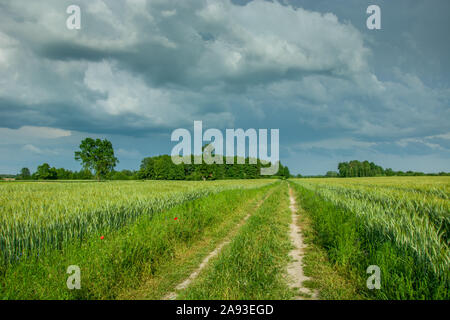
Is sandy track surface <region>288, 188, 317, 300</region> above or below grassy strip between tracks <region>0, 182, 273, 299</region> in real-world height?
below

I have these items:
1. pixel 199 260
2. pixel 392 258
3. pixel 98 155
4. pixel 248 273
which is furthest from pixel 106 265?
pixel 98 155

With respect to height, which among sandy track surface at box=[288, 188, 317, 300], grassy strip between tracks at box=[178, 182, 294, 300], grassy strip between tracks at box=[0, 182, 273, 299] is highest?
grassy strip between tracks at box=[0, 182, 273, 299]

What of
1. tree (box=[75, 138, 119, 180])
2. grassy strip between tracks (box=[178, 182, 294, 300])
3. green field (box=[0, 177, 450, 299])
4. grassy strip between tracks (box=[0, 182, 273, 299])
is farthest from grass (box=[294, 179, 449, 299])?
tree (box=[75, 138, 119, 180])

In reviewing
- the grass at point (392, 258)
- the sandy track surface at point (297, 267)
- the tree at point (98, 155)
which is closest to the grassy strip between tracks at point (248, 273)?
the sandy track surface at point (297, 267)

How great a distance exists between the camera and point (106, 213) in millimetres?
6672

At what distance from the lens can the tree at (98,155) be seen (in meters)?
A: 57.3

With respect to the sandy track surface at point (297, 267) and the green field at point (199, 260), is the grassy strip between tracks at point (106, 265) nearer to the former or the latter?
the green field at point (199, 260)

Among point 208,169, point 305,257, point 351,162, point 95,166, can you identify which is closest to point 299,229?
point 305,257

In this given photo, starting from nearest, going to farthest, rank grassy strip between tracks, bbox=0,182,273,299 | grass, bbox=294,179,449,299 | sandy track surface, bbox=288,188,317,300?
grass, bbox=294,179,449,299 < grassy strip between tracks, bbox=0,182,273,299 < sandy track surface, bbox=288,188,317,300

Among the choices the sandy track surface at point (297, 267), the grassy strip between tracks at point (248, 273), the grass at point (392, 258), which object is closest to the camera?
the grass at point (392, 258)

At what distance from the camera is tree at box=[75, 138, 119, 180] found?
57.3 metres

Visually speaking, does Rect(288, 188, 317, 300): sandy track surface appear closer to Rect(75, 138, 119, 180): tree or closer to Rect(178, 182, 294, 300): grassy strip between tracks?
Rect(178, 182, 294, 300): grassy strip between tracks

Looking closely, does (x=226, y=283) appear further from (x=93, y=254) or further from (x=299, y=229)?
(x=299, y=229)

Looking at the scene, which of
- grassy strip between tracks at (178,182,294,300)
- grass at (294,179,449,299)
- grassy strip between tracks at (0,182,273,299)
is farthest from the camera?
grassy strip between tracks at (178,182,294,300)
